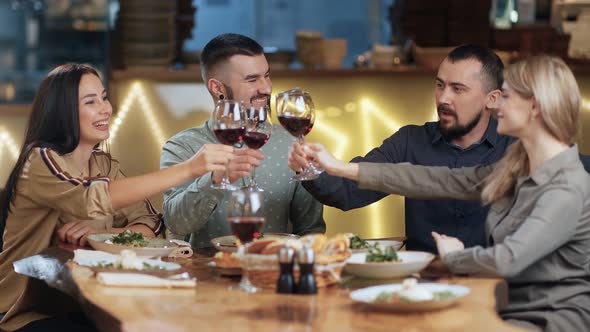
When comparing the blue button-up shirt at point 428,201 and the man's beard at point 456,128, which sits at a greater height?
the man's beard at point 456,128

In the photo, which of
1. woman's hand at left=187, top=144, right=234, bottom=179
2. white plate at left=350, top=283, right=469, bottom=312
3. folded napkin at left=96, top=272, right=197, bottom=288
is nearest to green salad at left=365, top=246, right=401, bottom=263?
white plate at left=350, top=283, right=469, bottom=312

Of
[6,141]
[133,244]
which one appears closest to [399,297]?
[133,244]

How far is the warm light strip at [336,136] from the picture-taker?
551 cm

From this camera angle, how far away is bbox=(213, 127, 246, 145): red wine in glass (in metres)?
2.99

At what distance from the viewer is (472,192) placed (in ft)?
10.4

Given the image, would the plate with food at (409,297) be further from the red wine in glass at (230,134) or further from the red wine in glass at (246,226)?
the red wine in glass at (230,134)

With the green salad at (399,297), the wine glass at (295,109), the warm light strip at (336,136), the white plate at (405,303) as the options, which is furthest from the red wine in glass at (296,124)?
the warm light strip at (336,136)

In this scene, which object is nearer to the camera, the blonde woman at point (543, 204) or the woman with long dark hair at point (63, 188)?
the blonde woman at point (543, 204)

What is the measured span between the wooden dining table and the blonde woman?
19cm

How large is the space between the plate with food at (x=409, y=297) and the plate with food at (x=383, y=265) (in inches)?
9.0

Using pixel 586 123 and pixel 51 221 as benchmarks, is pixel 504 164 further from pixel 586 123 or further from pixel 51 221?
pixel 586 123

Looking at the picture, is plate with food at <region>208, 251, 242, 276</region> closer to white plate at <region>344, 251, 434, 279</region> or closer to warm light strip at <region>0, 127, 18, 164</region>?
white plate at <region>344, 251, 434, 279</region>

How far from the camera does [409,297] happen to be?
2.21m

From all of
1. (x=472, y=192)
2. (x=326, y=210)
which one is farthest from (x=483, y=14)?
(x=472, y=192)
